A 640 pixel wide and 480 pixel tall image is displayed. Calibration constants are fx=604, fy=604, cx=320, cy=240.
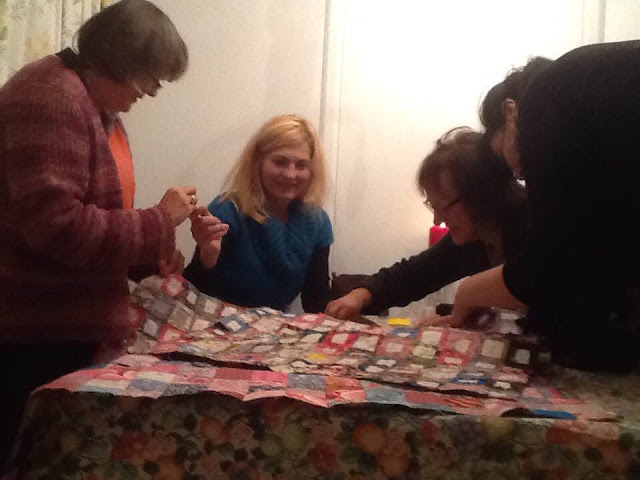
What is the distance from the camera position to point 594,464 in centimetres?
61

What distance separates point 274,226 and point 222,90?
0.70 metres

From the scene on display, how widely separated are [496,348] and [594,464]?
1.09 feet

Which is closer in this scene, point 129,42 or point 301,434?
point 301,434

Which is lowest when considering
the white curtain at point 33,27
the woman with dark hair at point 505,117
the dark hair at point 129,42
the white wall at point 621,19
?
the woman with dark hair at point 505,117

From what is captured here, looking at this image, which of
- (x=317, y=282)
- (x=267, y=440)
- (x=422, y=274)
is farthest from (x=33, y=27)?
(x=267, y=440)

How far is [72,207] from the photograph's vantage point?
796mm

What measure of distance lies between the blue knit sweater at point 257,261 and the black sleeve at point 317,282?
1.6 inches

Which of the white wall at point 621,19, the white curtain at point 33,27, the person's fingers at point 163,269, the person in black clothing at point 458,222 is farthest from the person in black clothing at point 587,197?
the white wall at point 621,19

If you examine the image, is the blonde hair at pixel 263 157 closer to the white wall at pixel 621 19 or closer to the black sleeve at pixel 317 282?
the black sleeve at pixel 317 282

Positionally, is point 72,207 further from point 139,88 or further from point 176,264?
point 176,264

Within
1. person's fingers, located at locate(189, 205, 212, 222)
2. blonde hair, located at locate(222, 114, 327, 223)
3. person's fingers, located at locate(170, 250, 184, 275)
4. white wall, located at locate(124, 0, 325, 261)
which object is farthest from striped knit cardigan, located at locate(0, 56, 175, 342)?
white wall, located at locate(124, 0, 325, 261)

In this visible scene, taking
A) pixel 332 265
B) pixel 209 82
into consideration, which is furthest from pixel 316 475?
pixel 209 82

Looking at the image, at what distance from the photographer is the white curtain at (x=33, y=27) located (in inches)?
53.0

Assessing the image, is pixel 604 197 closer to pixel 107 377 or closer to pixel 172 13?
pixel 107 377
